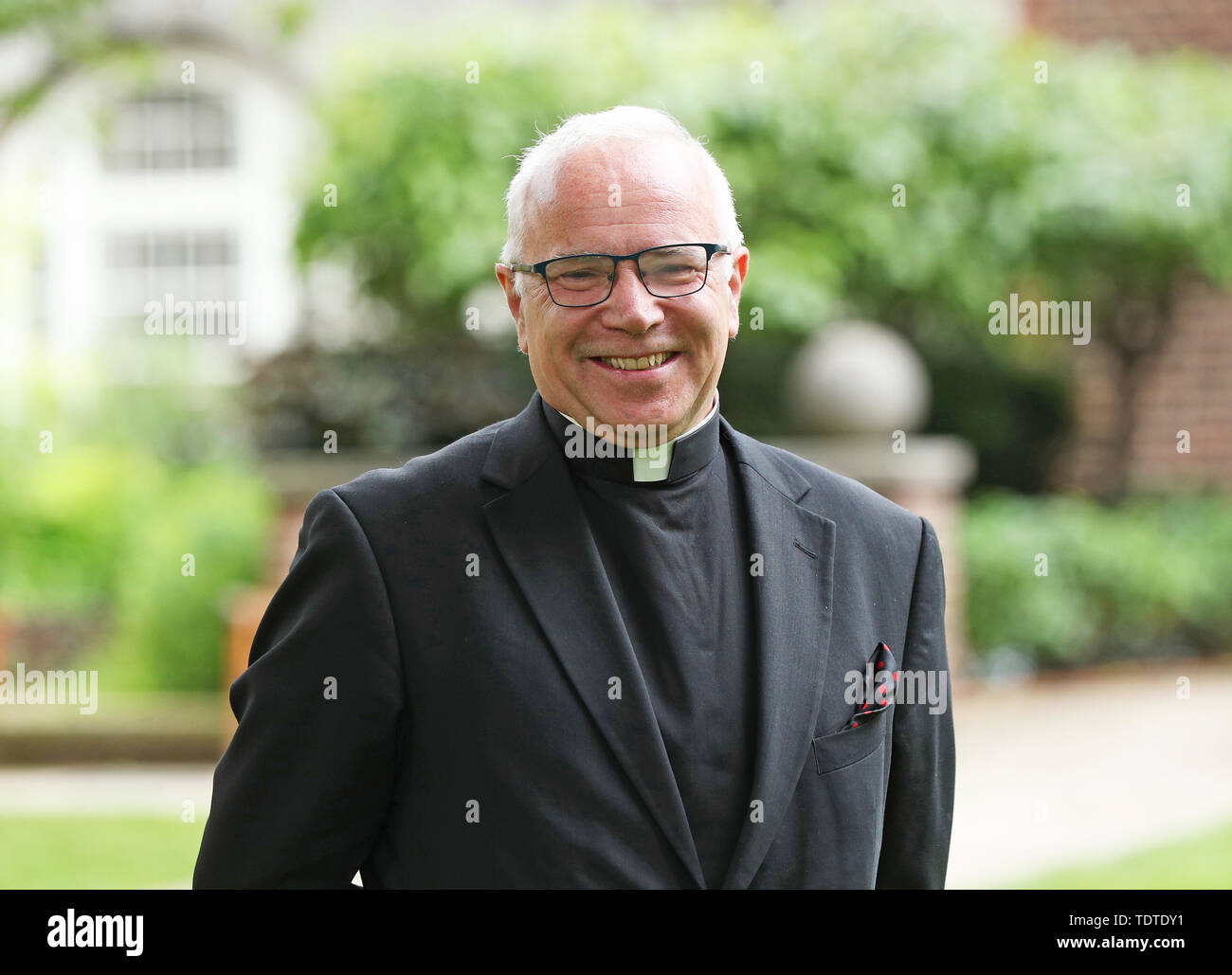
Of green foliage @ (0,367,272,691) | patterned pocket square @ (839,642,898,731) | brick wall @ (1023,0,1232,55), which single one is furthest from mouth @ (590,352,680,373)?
brick wall @ (1023,0,1232,55)

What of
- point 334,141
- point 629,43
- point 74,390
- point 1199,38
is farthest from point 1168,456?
point 74,390

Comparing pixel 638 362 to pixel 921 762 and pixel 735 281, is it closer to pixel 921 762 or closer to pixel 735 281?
pixel 735 281

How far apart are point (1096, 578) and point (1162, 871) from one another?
471cm

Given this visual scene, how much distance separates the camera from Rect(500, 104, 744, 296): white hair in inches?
82.4

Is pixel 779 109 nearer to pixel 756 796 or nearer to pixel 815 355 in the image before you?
pixel 815 355

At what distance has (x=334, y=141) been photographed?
980 centimetres

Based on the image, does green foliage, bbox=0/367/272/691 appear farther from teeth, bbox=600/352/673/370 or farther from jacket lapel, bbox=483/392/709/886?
teeth, bbox=600/352/673/370

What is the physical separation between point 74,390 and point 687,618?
11697 mm

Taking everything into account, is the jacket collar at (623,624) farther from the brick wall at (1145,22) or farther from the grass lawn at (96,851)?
the brick wall at (1145,22)

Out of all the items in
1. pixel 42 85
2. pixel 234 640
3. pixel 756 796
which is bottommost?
pixel 234 640

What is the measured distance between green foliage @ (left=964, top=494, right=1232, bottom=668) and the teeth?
26.2 ft

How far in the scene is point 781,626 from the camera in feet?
7.20

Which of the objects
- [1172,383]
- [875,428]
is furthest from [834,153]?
[1172,383]

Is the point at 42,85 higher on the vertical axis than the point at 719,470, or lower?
higher
